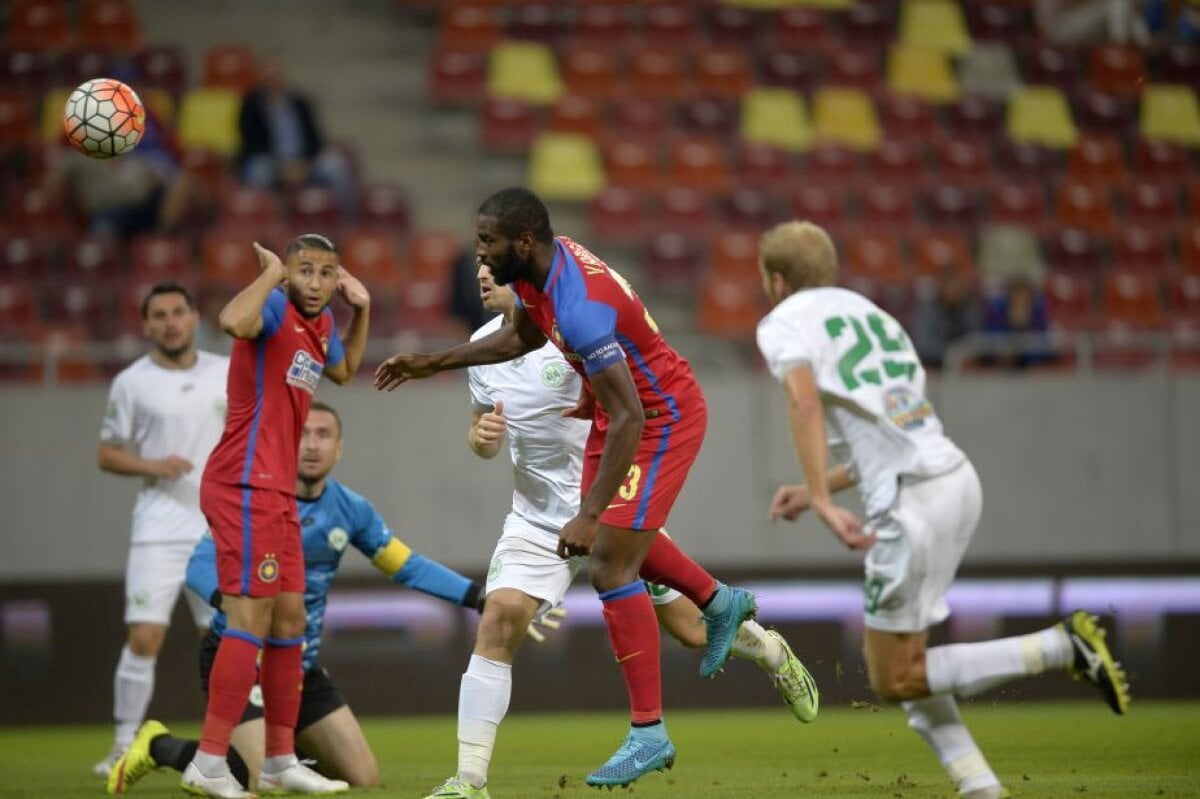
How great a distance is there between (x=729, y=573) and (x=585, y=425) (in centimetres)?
508

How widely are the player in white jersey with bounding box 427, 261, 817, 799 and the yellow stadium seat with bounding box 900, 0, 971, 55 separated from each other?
41.4 ft

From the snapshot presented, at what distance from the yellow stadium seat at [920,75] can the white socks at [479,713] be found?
13199 millimetres

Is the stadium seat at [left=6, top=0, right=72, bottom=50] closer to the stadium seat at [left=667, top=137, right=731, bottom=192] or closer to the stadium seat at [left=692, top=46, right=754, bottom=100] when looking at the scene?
the stadium seat at [left=667, top=137, right=731, bottom=192]

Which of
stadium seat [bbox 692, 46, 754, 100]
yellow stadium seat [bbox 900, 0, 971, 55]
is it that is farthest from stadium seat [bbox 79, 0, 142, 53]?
yellow stadium seat [bbox 900, 0, 971, 55]

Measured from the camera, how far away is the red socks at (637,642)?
6391 millimetres

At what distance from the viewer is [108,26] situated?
58.1ft

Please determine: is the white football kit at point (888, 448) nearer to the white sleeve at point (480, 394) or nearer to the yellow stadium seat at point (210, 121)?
the white sleeve at point (480, 394)

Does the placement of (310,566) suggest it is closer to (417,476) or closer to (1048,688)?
(417,476)

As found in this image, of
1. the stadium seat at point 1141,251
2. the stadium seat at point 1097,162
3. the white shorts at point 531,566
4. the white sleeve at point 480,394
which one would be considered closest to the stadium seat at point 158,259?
the white sleeve at point 480,394

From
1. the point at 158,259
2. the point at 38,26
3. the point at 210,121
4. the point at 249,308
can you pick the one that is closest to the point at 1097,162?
the point at 210,121

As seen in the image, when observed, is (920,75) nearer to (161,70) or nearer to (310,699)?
(161,70)

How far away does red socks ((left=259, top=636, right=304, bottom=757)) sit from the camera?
7.08 metres

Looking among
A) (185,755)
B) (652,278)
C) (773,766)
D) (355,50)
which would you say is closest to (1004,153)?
(652,278)

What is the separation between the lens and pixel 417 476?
12.6 meters
